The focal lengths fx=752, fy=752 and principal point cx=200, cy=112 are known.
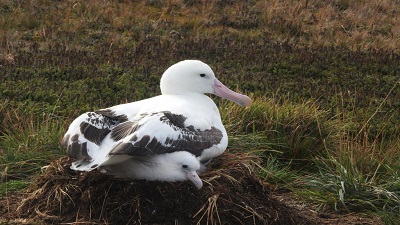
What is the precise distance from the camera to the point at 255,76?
9.74 metres

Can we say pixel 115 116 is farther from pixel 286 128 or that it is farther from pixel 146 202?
pixel 286 128

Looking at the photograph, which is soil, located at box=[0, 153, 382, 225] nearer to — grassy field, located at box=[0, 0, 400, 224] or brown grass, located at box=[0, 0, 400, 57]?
grassy field, located at box=[0, 0, 400, 224]

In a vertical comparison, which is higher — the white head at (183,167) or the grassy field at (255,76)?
the white head at (183,167)

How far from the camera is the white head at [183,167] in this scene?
14.8 ft

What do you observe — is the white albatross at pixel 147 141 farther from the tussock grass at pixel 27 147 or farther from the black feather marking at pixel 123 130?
the tussock grass at pixel 27 147

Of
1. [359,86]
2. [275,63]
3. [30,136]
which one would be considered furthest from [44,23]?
[30,136]

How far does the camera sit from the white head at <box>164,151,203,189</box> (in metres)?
4.52

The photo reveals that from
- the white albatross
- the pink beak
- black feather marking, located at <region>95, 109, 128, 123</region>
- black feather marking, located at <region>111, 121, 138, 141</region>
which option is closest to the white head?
the white albatross

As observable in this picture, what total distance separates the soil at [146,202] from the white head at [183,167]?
81mm

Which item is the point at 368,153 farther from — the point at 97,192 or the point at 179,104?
the point at 97,192

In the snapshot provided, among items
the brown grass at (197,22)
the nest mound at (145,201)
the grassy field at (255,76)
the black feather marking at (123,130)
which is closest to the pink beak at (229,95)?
the grassy field at (255,76)

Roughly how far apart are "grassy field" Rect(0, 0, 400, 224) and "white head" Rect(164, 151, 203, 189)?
1239mm

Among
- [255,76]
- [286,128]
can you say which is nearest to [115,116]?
[286,128]

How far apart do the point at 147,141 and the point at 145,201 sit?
44 centimetres
